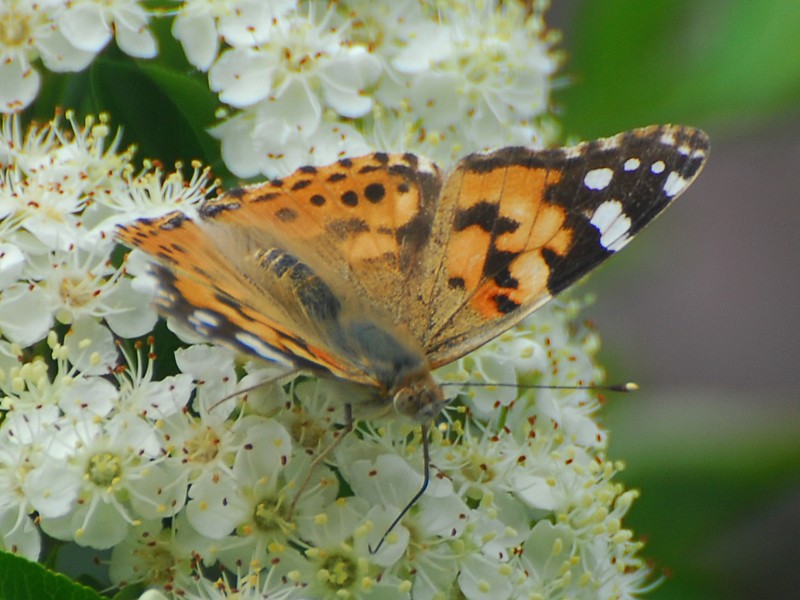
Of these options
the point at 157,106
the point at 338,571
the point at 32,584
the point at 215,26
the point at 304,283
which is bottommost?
the point at 32,584

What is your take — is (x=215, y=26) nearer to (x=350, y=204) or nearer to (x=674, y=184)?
(x=350, y=204)

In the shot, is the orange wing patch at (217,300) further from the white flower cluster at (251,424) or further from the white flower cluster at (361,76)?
the white flower cluster at (361,76)

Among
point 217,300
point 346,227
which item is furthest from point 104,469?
point 346,227

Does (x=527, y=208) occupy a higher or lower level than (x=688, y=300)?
lower

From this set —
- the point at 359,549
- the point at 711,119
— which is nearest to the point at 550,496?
the point at 359,549

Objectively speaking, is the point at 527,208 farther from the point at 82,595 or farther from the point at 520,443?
the point at 82,595

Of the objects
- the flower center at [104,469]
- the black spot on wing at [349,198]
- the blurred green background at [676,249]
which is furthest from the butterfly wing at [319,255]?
the blurred green background at [676,249]

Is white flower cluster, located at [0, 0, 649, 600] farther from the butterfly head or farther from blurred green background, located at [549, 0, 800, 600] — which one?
blurred green background, located at [549, 0, 800, 600]
